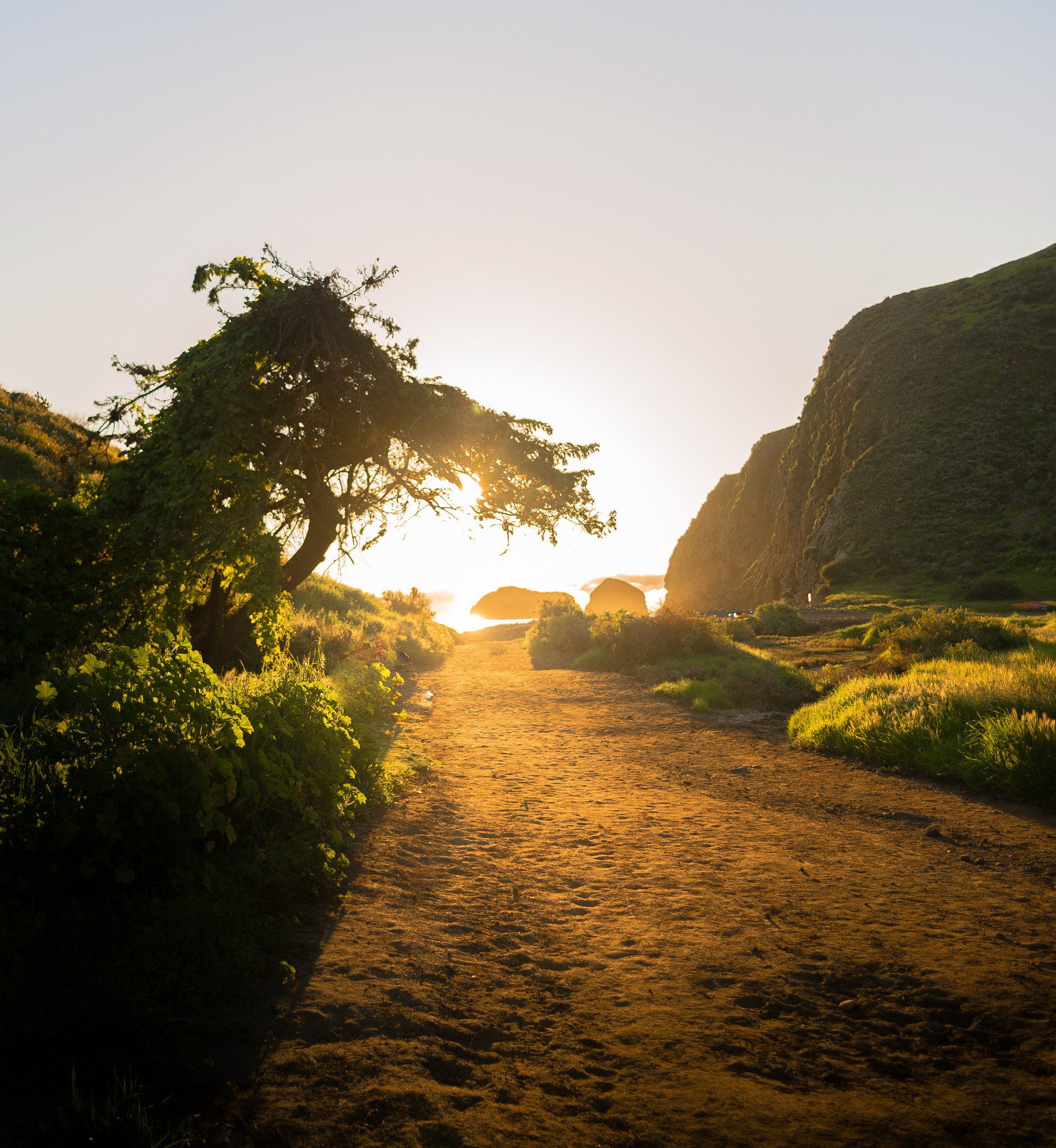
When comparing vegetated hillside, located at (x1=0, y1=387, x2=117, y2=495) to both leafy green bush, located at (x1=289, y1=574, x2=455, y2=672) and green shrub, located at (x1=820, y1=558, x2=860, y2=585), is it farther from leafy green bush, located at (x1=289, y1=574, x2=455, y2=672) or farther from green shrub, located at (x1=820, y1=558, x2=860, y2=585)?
green shrub, located at (x1=820, y1=558, x2=860, y2=585)

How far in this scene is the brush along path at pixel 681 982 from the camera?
2648 mm

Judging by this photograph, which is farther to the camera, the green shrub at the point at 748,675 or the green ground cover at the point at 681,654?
the green ground cover at the point at 681,654

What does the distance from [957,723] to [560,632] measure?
1725 centimetres

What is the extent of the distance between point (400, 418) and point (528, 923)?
6741 mm

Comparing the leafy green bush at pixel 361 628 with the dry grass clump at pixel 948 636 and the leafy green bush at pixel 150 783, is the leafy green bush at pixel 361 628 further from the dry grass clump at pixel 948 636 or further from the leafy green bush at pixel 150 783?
the dry grass clump at pixel 948 636

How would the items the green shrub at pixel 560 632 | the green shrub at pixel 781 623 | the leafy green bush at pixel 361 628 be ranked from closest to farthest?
1. the leafy green bush at pixel 361 628
2. the green shrub at pixel 560 632
3. the green shrub at pixel 781 623

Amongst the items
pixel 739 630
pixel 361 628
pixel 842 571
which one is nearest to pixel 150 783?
pixel 361 628

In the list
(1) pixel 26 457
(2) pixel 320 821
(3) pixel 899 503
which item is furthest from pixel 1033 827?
(3) pixel 899 503

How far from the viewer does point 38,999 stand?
282 centimetres

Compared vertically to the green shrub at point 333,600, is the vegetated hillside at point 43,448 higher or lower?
higher

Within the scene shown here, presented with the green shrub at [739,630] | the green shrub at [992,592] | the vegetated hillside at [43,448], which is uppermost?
the vegetated hillside at [43,448]

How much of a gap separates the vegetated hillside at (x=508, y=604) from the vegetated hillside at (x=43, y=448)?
46.1 meters

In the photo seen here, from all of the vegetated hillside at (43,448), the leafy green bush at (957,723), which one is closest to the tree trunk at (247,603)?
the vegetated hillside at (43,448)

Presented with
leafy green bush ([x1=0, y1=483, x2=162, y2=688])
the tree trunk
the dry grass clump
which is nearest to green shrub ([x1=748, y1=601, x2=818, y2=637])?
the dry grass clump
